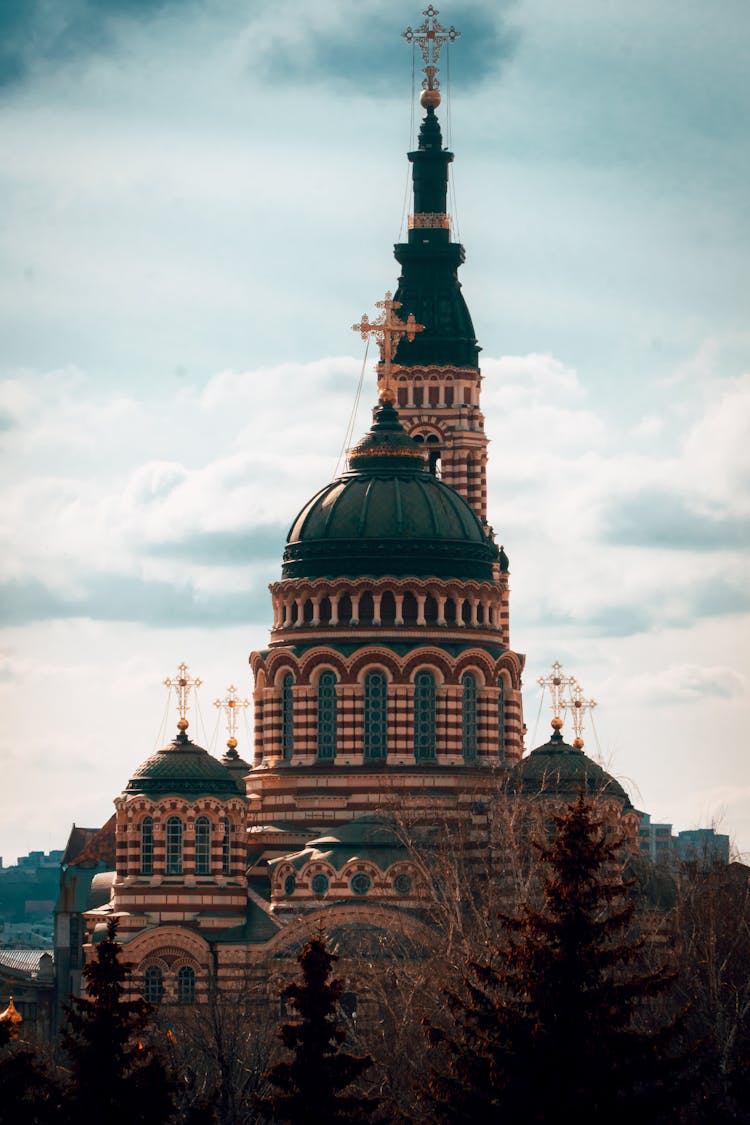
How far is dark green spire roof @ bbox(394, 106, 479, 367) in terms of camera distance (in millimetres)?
124062

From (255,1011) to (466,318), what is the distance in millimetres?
37924

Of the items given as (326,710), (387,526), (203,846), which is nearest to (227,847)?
(203,846)

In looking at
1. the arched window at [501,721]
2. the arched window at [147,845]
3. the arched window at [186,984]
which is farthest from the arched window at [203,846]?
the arched window at [501,721]

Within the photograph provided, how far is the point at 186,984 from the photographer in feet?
335

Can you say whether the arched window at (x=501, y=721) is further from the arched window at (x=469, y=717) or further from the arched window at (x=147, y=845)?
the arched window at (x=147, y=845)

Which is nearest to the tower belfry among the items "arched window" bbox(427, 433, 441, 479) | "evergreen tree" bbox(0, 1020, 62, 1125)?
"arched window" bbox(427, 433, 441, 479)

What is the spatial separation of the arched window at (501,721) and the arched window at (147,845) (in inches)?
499

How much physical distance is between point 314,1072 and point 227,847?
45.8 m

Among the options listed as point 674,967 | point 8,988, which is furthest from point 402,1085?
point 8,988

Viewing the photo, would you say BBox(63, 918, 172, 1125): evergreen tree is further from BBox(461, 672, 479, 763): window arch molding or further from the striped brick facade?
the striped brick facade

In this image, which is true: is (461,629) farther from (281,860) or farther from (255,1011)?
(255,1011)

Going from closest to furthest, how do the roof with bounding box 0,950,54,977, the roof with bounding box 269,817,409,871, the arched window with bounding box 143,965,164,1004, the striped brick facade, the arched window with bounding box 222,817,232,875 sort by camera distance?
the arched window with bounding box 143,965,164,1004, the roof with bounding box 269,817,409,871, the arched window with bounding box 222,817,232,875, the striped brick facade, the roof with bounding box 0,950,54,977

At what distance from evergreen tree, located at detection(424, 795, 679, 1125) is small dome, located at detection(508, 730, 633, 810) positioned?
1756 inches

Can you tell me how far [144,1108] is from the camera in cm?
5828
